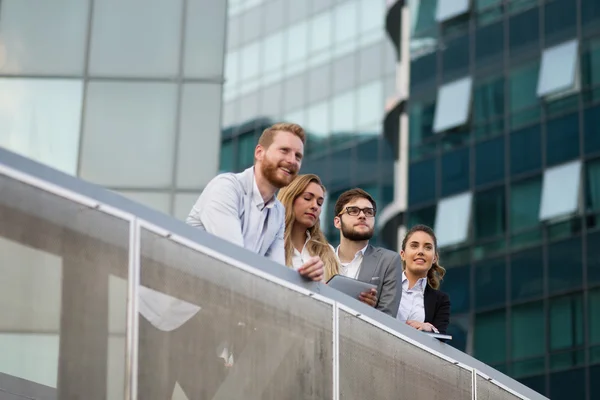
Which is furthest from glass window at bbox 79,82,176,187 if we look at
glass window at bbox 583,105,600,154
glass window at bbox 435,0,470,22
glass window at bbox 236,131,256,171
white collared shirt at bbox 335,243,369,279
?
glass window at bbox 236,131,256,171

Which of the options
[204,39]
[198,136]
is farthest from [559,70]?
[198,136]

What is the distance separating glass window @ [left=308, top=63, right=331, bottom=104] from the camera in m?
52.8

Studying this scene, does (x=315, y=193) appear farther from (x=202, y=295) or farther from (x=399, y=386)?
(x=202, y=295)

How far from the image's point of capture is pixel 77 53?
2316 centimetres

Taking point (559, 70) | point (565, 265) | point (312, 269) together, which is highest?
point (559, 70)

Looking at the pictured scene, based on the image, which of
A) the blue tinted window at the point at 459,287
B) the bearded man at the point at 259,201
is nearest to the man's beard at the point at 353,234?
the bearded man at the point at 259,201

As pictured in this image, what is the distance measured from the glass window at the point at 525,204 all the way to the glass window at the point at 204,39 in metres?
16.5

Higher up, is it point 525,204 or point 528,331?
point 525,204

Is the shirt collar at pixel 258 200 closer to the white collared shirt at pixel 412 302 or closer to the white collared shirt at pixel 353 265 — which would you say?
the white collared shirt at pixel 353 265

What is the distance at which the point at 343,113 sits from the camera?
51.6m

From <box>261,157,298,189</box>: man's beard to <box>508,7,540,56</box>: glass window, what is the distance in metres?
30.5

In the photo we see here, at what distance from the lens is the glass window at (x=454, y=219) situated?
40.7m

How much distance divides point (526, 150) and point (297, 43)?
→ 55.9 ft

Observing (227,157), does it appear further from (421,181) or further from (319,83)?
(421,181)
